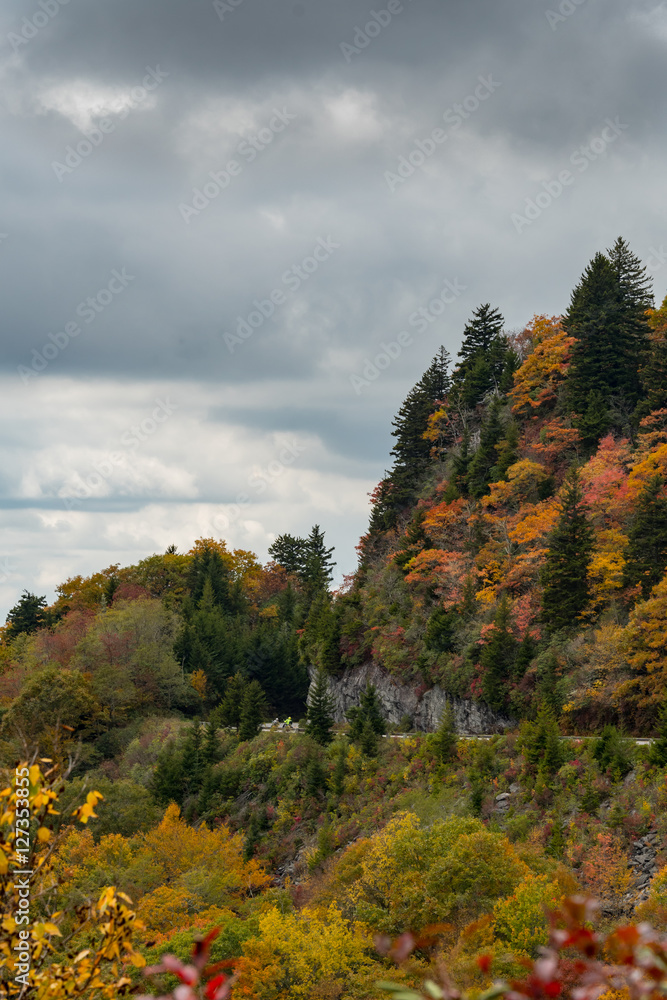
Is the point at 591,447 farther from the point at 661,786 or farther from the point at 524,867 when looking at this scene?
the point at 524,867

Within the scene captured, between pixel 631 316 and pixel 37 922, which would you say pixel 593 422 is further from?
pixel 37 922

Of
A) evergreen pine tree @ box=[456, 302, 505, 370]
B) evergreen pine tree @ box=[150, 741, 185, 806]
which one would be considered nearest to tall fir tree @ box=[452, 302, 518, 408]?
evergreen pine tree @ box=[456, 302, 505, 370]

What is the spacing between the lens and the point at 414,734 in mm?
40312

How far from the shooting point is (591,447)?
1876 inches

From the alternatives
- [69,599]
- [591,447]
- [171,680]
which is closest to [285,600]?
[171,680]

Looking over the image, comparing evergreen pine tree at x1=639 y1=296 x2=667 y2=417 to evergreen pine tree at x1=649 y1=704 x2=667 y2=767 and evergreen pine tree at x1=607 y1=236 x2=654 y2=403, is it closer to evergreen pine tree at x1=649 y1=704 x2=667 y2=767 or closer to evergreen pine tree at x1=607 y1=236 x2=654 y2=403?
evergreen pine tree at x1=607 y1=236 x2=654 y2=403

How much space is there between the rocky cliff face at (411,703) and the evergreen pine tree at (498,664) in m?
1.23

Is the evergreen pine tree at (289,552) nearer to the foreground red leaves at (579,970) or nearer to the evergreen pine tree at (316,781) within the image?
A: the evergreen pine tree at (316,781)

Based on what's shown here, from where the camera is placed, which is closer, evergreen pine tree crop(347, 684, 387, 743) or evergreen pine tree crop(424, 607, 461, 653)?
evergreen pine tree crop(347, 684, 387, 743)

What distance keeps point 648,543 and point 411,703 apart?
59.8ft

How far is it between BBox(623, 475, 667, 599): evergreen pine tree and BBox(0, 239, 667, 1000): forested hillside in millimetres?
124

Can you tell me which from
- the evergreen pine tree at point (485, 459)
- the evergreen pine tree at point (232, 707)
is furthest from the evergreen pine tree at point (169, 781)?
the evergreen pine tree at point (485, 459)

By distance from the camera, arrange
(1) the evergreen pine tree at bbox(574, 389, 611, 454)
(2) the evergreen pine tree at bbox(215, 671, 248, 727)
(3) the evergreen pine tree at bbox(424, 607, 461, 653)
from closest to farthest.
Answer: (3) the evergreen pine tree at bbox(424, 607, 461, 653)
(1) the evergreen pine tree at bbox(574, 389, 611, 454)
(2) the evergreen pine tree at bbox(215, 671, 248, 727)

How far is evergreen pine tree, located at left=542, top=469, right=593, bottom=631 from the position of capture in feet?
121
